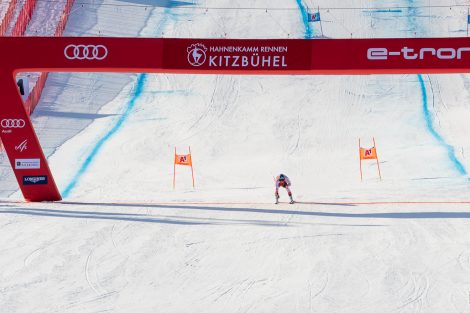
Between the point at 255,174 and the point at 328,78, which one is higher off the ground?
the point at 328,78

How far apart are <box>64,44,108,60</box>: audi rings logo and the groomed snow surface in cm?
258

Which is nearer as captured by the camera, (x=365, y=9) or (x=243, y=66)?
(x=243, y=66)

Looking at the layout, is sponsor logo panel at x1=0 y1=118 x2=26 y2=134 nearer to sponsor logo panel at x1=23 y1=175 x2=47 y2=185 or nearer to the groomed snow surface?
sponsor logo panel at x1=23 y1=175 x2=47 y2=185

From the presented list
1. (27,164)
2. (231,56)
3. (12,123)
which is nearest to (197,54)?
(231,56)

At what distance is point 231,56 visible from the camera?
13.5 meters

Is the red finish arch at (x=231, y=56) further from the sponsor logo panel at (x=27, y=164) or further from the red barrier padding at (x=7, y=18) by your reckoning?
the red barrier padding at (x=7, y=18)

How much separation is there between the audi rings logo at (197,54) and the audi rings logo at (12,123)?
3194 millimetres

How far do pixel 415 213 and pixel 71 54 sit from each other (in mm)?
6298

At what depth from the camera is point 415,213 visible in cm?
1239

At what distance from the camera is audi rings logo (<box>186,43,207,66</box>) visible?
44.2ft

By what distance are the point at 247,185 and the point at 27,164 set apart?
493 centimetres

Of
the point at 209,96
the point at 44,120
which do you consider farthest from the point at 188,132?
the point at 44,120

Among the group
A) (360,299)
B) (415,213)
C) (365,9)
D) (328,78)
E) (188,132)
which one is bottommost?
(360,299)

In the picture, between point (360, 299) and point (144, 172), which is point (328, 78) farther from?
point (360, 299)
